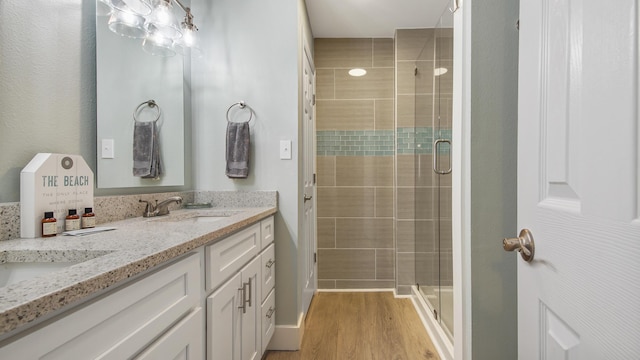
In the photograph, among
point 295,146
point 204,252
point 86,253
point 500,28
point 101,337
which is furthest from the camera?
point 295,146

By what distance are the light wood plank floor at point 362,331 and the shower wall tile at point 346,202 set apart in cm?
77

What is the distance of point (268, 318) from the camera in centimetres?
166

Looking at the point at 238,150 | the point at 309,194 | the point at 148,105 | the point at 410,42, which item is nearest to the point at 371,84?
the point at 410,42

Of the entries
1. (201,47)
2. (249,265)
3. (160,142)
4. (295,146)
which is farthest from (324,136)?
(249,265)

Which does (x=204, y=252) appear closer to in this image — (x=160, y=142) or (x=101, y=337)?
(x=101, y=337)

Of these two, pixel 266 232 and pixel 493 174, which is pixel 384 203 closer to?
pixel 266 232

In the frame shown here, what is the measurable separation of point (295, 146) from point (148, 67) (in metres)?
0.90

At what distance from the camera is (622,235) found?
0.42 m

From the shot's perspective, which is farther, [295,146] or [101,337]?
[295,146]

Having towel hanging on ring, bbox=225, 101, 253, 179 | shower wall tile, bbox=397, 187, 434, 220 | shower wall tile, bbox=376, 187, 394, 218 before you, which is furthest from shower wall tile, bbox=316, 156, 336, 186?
towel hanging on ring, bbox=225, 101, 253, 179

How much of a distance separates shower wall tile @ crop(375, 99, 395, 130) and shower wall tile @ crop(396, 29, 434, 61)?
0.42 meters

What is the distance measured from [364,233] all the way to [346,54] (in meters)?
1.75

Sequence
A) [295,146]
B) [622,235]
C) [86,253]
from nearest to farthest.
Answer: [622,235]
[86,253]
[295,146]

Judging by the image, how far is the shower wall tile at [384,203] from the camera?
285cm
